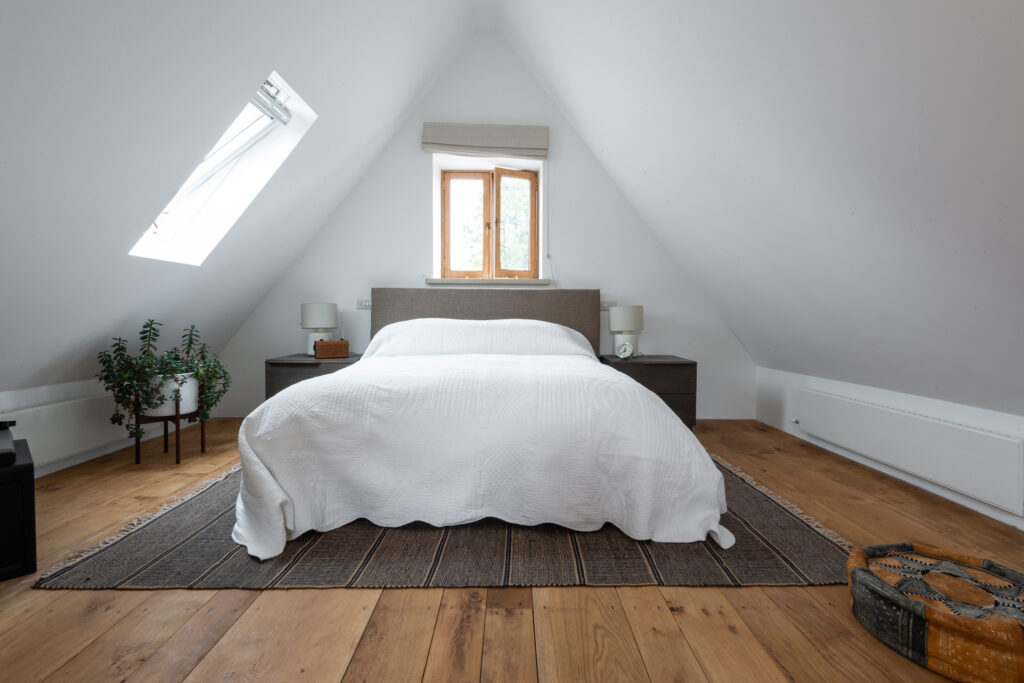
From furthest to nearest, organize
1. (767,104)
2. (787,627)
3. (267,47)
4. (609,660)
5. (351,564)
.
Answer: (267,47) → (767,104) → (351,564) → (787,627) → (609,660)

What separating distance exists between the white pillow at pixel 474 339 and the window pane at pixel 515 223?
98 cm

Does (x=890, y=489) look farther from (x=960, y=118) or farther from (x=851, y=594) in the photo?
(x=960, y=118)

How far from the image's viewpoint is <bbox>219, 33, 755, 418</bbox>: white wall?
3.84m

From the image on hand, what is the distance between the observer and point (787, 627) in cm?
126

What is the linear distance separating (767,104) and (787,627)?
67.1 inches

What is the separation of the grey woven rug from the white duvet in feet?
0.20

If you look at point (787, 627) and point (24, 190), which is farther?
point (24, 190)

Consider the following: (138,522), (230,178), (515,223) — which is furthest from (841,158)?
(230,178)

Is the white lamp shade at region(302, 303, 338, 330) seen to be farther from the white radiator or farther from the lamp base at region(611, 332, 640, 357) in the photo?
the white radiator

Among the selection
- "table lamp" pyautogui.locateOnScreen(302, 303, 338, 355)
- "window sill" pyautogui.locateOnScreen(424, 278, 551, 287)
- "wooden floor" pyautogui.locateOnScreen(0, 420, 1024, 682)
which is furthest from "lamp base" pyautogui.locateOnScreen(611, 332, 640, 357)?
"wooden floor" pyautogui.locateOnScreen(0, 420, 1024, 682)

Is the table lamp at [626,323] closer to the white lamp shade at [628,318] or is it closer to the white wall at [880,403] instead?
the white lamp shade at [628,318]

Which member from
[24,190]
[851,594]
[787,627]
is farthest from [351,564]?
[24,190]

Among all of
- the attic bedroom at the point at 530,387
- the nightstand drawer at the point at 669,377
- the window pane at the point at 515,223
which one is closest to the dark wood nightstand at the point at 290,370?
the attic bedroom at the point at 530,387

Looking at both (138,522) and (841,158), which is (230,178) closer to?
(138,522)
